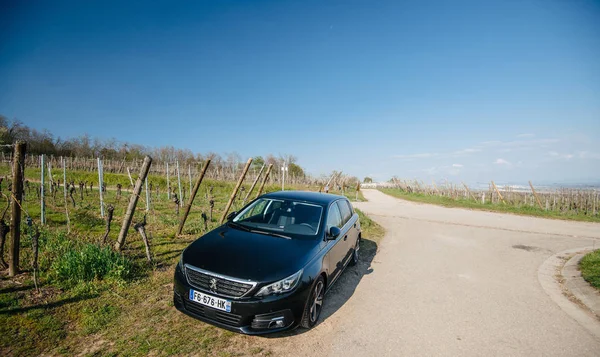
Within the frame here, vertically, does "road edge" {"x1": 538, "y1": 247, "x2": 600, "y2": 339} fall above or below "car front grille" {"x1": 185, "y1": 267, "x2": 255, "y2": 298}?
below

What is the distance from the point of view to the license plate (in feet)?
9.91

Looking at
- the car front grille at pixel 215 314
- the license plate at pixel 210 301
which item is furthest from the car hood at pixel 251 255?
the car front grille at pixel 215 314

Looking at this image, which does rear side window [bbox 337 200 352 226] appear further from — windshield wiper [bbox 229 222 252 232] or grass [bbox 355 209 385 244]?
grass [bbox 355 209 385 244]

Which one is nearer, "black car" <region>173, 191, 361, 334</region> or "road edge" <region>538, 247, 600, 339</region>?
"black car" <region>173, 191, 361, 334</region>

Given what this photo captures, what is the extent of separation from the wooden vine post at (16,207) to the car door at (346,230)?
16.7ft

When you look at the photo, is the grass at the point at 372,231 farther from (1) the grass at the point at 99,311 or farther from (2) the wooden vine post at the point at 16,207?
(2) the wooden vine post at the point at 16,207

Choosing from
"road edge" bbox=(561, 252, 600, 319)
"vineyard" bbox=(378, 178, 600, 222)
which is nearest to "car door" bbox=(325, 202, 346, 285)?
"road edge" bbox=(561, 252, 600, 319)

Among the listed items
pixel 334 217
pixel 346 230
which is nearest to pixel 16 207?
pixel 334 217

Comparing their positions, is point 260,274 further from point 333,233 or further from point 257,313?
point 333,233

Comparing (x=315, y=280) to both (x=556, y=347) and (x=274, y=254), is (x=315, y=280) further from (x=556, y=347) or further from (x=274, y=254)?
(x=556, y=347)

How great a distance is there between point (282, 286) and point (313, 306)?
28.0 inches

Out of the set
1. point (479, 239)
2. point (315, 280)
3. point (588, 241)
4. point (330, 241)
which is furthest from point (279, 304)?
point (588, 241)

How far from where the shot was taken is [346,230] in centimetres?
520

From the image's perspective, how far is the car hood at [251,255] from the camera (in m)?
3.15
